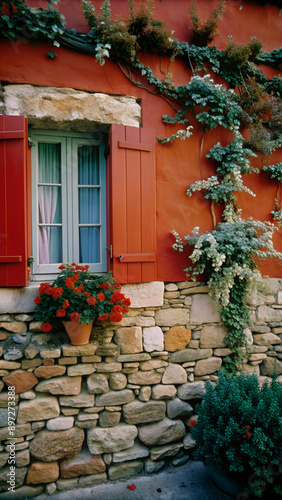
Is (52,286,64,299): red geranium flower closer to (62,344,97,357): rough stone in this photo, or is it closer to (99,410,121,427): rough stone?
(62,344,97,357): rough stone

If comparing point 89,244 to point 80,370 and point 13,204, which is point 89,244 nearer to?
point 13,204

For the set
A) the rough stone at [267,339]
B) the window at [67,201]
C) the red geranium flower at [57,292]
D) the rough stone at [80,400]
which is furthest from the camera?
the rough stone at [267,339]

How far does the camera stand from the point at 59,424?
8.61 feet

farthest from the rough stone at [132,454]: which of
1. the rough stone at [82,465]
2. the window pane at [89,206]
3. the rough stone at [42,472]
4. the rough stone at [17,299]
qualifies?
the window pane at [89,206]

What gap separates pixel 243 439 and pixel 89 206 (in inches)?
91.9

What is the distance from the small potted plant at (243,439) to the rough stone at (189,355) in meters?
0.52

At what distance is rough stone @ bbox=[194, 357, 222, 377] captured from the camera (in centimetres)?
310

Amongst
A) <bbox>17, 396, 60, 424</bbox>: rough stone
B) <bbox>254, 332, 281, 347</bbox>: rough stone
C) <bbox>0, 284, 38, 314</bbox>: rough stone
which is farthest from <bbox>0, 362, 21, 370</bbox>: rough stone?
<bbox>254, 332, 281, 347</bbox>: rough stone

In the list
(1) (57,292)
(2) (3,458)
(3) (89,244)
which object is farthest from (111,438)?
(3) (89,244)

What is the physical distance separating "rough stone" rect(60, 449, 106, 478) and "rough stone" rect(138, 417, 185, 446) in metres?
0.41

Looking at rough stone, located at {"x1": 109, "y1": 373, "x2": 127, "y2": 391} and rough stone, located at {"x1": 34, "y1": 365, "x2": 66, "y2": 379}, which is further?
rough stone, located at {"x1": 109, "y1": 373, "x2": 127, "y2": 391}

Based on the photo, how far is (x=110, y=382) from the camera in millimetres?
2781

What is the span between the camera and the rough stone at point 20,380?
256cm

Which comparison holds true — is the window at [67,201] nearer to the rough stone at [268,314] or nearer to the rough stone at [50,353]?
the rough stone at [50,353]
